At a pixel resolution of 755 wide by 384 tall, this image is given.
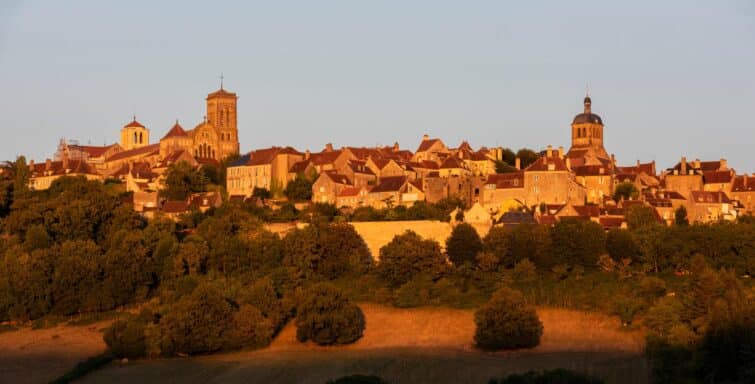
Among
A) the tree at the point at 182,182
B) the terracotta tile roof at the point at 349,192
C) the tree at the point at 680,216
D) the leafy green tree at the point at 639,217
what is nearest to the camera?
the leafy green tree at the point at 639,217

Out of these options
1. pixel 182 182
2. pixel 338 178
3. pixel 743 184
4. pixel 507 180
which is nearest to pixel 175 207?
pixel 182 182

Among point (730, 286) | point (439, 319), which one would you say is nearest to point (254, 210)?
point (439, 319)

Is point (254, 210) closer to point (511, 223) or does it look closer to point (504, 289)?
point (511, 223)

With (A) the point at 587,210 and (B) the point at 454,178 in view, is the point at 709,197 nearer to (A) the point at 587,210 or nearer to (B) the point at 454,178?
(A) the point at 587,210

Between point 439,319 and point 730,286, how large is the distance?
11863 mm

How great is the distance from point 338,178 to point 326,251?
13978 millimetres

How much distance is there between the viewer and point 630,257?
5800cm

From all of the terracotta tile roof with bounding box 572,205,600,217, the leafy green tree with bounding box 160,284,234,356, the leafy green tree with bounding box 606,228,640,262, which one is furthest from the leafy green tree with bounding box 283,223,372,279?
Answer: the terracotta tile roof with bounding box 572,205,600,217

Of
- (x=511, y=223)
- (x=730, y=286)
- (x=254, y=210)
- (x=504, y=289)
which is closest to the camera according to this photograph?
(x=730, y=286)

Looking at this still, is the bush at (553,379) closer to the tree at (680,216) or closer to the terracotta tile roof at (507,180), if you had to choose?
the tree at (680,216)

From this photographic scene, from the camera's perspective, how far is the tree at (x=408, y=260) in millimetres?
57500

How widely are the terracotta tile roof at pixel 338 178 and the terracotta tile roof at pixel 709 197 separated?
18.5 meters

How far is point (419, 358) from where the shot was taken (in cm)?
4697

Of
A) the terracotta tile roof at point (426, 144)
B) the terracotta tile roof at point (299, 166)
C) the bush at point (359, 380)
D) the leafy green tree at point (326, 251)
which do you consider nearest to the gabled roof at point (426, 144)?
the terracotta tile roof at point (426, 144)
